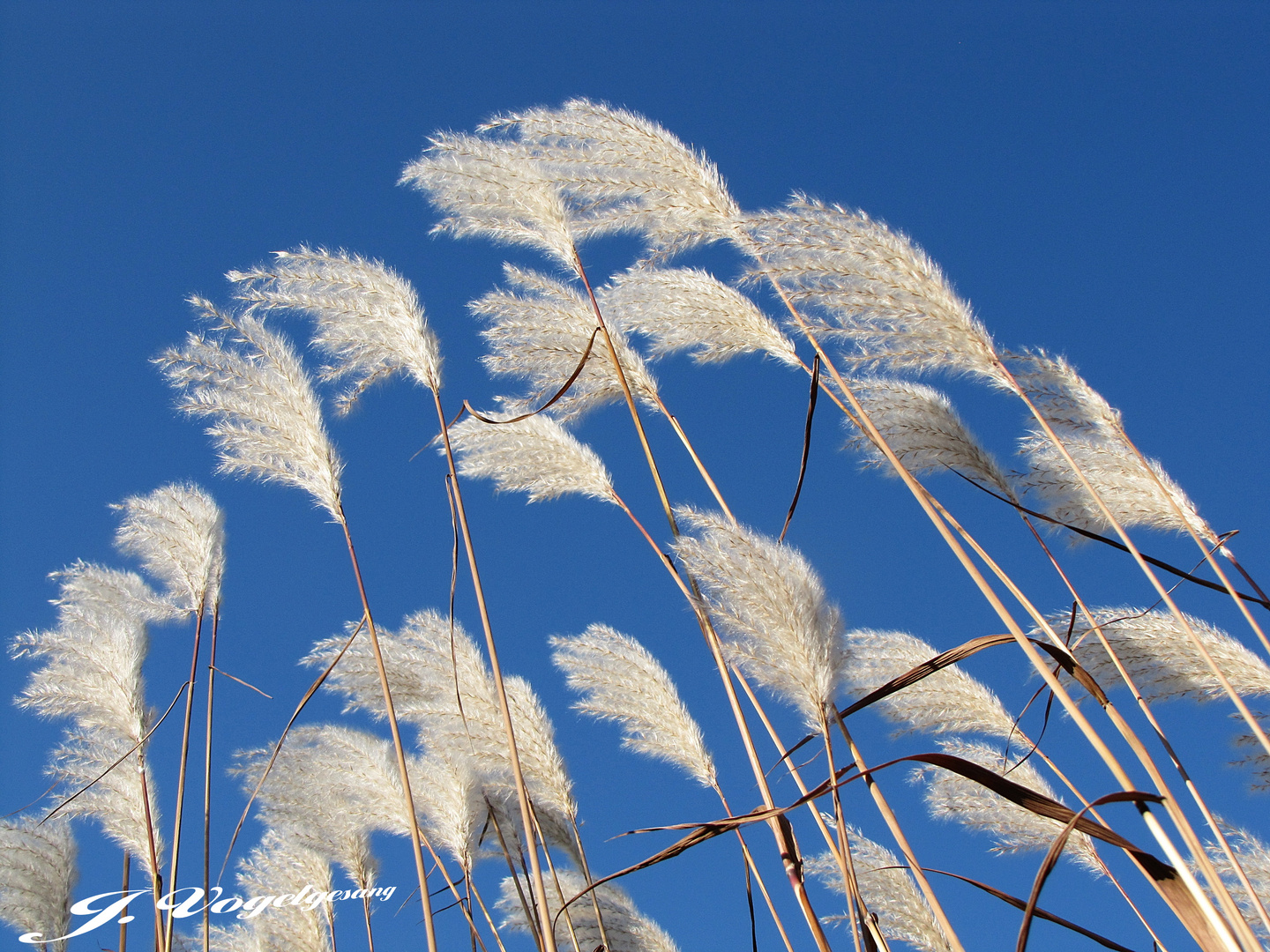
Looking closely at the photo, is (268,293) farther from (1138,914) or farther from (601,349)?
(1138,914)

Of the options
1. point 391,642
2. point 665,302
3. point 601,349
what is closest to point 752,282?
point 665,302

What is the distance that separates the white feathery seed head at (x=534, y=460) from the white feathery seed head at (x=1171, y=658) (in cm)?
143

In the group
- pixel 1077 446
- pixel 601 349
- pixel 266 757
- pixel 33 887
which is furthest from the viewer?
pixel 266 757

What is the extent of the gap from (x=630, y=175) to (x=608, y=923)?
3.06m

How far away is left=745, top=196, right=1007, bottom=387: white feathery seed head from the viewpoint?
2.21 metres

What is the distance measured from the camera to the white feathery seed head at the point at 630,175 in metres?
2.34

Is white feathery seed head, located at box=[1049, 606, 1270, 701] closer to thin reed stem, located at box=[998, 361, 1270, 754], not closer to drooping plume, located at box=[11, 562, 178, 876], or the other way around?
thin reed stem, located at box=[998, 361, 1270, 754]

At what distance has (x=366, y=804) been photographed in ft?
11.2

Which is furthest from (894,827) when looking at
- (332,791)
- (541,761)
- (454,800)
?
(332,791)

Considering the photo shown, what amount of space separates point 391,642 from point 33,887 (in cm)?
156

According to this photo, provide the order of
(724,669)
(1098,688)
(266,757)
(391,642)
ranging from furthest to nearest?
1. (266,757)
2. (391,642)
3. (724,669)
4. (1098,688)

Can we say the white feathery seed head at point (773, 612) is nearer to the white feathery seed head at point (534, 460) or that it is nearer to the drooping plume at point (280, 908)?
the white feathery seed head at point (534, 460)

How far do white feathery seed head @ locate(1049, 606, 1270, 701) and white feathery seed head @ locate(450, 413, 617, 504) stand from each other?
143cm

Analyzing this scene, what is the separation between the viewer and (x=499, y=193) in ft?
8.53
